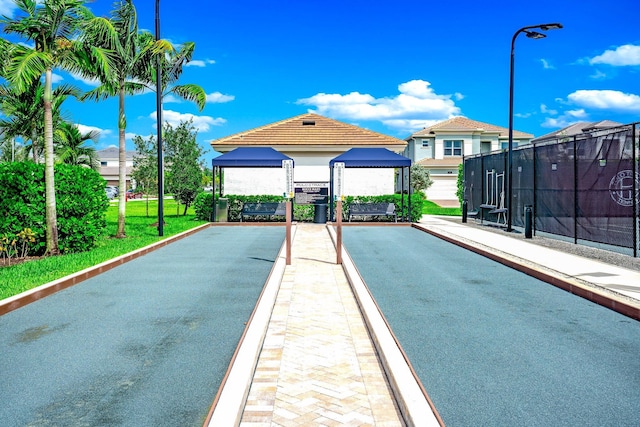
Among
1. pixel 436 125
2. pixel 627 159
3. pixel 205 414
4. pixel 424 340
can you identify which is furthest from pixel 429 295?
pixel 436 125

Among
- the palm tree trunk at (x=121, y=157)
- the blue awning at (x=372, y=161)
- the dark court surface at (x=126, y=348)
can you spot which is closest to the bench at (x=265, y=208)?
the blue awning at (x=372, y=161)

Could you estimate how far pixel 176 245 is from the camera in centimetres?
1627

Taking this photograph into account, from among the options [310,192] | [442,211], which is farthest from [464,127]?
[310,192]

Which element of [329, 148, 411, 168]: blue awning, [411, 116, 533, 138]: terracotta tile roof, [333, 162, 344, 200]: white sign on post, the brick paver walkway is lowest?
the brick paver walkway

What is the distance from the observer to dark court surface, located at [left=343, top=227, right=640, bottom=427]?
4281 millimetres

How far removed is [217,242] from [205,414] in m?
13.1

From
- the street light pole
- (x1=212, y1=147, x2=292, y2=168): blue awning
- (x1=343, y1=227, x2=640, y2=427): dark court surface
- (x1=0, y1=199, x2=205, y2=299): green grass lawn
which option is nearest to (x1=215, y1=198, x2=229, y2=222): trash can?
(x1=212, y1=147, x2=292, y2=168): blue awning

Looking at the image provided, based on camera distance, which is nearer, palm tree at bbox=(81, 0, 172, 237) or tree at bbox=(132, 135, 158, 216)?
palm tree at bbox=(81, 0, 172, 237)

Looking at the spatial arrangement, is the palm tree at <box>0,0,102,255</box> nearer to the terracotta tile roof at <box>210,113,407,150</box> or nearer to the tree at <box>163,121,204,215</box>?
the tree at <box>163,121,204,215</box>

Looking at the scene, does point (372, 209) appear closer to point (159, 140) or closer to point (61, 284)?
point (159, 140)

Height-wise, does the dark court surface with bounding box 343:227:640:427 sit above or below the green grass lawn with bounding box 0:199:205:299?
below

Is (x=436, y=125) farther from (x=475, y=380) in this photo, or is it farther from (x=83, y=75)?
(x=475, y=380)

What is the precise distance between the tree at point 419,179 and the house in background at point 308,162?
1518cm

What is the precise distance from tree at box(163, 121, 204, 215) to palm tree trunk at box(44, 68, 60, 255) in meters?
13.8
